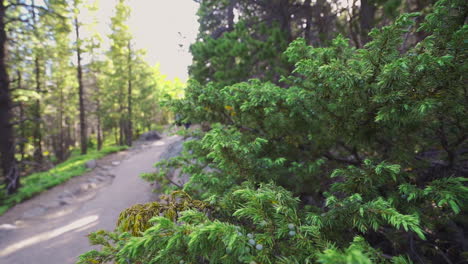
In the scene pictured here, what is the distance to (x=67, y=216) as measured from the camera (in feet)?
24.4

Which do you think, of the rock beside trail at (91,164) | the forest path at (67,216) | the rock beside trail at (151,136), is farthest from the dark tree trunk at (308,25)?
→ the rock beside trail at (151,136)

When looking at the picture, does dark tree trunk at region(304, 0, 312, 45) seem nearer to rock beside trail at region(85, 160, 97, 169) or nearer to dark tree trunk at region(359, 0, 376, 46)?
dark tree trunk at region(359, 0, 376, 46)

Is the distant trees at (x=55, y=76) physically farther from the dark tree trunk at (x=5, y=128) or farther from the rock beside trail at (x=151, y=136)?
the rock beside trail at (x=151, y=136)

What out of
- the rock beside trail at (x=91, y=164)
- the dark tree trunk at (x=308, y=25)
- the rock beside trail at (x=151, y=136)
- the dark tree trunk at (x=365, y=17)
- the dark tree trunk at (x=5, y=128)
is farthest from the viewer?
the rock beside trail at (x=151, y=136)

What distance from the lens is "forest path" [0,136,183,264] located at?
5.38 metres

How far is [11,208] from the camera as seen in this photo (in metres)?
7.91

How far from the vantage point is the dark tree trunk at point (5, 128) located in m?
8.02

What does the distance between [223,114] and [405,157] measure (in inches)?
82.7

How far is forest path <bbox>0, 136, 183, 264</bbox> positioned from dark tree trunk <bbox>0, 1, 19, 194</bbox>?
118cm

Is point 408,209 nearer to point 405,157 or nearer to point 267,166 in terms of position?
point 405,157

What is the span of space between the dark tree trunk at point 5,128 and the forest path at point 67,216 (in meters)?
1.18

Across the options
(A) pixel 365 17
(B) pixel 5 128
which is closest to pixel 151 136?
(B) pixel 5 128

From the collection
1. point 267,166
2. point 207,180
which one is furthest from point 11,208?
point 267,166

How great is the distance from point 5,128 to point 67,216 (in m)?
4.10
